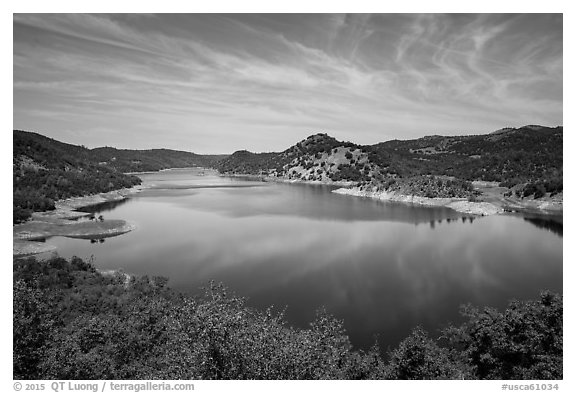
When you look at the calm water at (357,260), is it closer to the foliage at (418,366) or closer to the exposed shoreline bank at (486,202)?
the foliage at (418,366)

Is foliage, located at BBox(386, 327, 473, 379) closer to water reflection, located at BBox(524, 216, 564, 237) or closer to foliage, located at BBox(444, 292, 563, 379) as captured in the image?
foliage, located at BBox(444, 292, 563, 379)

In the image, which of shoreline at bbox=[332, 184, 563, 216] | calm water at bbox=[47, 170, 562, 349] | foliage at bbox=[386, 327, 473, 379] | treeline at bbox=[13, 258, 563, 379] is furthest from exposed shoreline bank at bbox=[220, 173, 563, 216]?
foliage at bbox=[386, 327, 473, 379]

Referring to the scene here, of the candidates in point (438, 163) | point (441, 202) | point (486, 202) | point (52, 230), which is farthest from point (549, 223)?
point (438, 163)

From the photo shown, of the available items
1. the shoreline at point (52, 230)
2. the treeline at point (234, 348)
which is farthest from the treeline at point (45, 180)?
the treeline at point (234, 348)

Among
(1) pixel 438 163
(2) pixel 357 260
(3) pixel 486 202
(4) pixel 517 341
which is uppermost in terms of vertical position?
(1) pixel 438 163

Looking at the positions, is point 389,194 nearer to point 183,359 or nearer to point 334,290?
point 334,290

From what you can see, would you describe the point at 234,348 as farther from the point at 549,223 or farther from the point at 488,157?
the point at 488,157

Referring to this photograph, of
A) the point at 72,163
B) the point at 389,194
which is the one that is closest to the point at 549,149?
the point at 389,194
